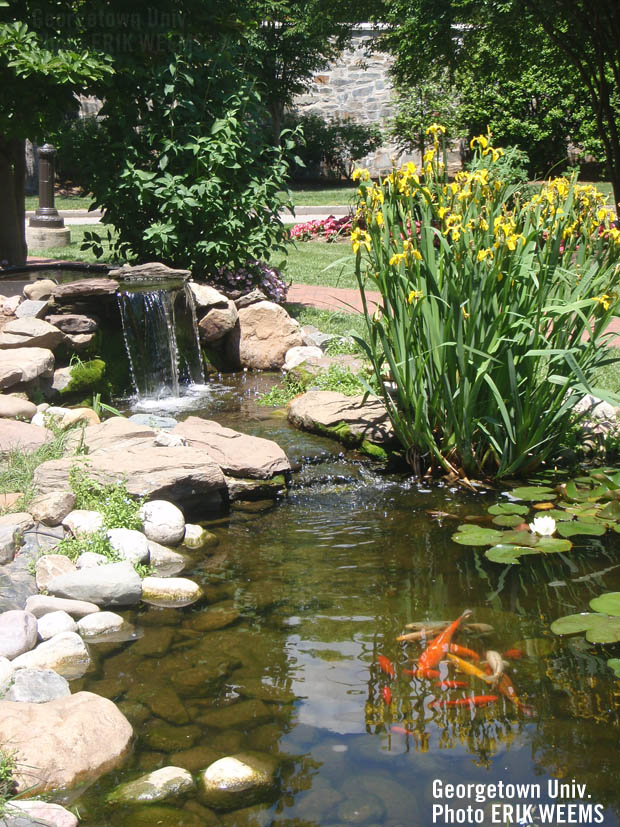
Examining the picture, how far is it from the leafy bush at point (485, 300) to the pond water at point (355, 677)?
0.57 metres

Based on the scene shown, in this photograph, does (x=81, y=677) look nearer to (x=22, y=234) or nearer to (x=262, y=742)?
(x=262, y=742)

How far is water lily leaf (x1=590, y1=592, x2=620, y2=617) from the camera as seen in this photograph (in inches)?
139

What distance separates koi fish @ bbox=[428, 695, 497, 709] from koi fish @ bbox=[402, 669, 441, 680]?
16 cm

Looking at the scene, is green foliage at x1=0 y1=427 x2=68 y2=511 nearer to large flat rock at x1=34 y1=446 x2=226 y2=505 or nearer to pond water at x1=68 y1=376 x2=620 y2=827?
large flat rock at x1=34 y1=446 x2=226 y2=505

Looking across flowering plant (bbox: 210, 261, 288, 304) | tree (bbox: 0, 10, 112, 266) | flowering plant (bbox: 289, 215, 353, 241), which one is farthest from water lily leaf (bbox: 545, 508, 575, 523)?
flowering plant (bbox: 289, 215, 353, 241)

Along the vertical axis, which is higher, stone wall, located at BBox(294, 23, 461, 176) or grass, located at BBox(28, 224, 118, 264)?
stone wall, located at BBox(294, 23, 461, 176)

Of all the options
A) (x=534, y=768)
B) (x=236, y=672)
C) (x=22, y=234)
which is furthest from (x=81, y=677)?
(x=22, y=234)

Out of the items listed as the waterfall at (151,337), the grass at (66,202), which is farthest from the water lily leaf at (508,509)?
the grass at (66,202)

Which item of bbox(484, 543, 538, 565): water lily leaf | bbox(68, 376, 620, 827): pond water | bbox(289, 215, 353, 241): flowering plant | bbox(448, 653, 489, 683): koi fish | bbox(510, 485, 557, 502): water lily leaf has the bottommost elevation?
bbox(68, 376, 620, 827): pond water

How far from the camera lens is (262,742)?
2844 millimetres

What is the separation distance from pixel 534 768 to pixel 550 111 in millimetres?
19487

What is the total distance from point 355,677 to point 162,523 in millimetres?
1524

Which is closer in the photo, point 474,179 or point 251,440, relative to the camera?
point 474,179

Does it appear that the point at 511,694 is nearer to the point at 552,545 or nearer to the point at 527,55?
the point at 552,545
